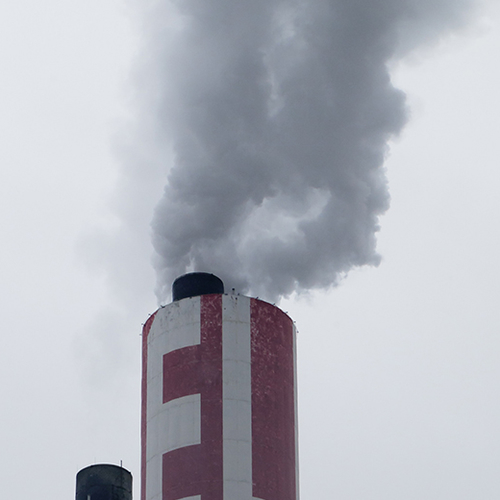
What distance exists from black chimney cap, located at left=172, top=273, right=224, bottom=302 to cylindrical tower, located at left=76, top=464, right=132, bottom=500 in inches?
286

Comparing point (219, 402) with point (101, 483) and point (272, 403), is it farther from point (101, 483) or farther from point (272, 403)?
point (101, 483)

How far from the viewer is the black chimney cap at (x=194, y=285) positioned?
154 feet

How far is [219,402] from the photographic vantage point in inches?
1720

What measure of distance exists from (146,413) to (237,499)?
5502mm

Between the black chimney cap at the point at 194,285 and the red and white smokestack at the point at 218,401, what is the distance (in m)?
0.07

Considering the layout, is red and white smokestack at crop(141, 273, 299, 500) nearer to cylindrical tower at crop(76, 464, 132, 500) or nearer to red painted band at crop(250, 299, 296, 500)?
red painted band at crop(250, 299, 296, 500)

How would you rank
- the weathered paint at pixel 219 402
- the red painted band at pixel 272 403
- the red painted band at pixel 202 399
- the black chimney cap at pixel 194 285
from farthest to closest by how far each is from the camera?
the black chimney cap at pixel 194 285 → the red painted band at pixel 272 403 → the weathered paint at pixel 219 402 → the red painted band at pixel 202 399

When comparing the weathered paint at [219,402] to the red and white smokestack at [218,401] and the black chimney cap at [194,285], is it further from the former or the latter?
the black chimney cap at [194,285]

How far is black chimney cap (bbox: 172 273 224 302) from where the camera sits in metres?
46.8

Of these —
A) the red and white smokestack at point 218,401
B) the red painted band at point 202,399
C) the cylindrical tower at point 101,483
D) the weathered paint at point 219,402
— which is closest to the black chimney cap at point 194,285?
the red and white smokestack at point 218,401

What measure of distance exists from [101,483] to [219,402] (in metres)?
6.16

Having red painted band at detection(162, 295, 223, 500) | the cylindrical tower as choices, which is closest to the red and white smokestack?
red painted band at detection(162, 295, 223, 500)

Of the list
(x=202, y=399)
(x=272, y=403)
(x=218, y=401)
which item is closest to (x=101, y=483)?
(x=202, y=399)

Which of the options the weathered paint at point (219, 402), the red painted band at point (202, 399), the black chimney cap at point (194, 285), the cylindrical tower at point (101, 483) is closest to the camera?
the red painted band at point (202, 399)
